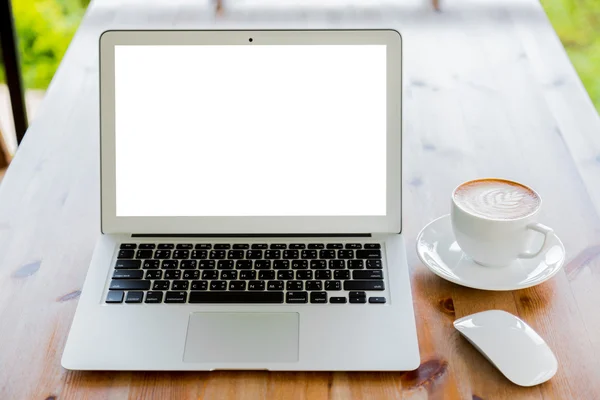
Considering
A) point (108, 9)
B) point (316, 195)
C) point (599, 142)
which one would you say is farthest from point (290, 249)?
point (108, 9)

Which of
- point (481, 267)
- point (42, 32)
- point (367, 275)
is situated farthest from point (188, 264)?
point (42, 32)

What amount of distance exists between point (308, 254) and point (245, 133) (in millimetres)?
187

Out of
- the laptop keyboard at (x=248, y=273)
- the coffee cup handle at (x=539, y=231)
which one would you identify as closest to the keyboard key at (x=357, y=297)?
the laptop keyboard at (x=248, y=273)

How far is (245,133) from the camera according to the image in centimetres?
100

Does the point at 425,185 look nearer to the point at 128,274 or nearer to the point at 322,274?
the point at 322,274

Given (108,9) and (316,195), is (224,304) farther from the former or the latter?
(108,9)

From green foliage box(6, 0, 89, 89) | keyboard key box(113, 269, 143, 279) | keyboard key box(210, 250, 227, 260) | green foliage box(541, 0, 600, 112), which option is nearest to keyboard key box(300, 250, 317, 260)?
keyboard key box(210, 250, 227, 260)

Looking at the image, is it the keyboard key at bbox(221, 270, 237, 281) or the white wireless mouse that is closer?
the white wireless mouse

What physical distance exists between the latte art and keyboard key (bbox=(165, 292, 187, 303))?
36 centimetres

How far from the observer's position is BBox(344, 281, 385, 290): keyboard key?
90 cm

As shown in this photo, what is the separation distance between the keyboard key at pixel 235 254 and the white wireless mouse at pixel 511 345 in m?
0.28

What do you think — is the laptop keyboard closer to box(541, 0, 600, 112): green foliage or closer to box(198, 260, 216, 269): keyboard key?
box(198, 260, 216, 269): keyboard key

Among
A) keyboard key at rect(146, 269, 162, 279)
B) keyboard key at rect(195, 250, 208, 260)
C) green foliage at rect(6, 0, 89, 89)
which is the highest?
keyboard key at rect(195, 250, 208, 260)

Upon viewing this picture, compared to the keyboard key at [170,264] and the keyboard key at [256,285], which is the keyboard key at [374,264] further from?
the keyboard key at [170,264]
